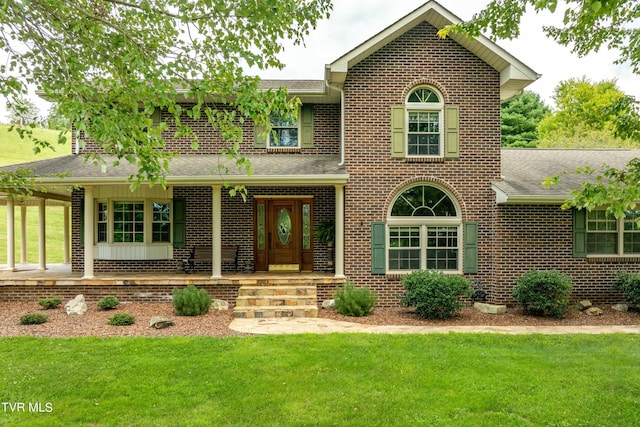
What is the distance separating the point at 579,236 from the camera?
1043 cm

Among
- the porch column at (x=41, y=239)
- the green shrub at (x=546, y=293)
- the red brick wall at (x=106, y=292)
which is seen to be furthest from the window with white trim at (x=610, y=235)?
the porch column at (x=41, y=239)

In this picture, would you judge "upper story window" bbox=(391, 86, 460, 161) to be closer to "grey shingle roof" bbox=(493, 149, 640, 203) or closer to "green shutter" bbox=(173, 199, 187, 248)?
"grey shingle roof" bbox=(493, 149, 640, 203)

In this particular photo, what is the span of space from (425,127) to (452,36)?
231 cm

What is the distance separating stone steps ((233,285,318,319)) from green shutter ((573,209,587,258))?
257 inches

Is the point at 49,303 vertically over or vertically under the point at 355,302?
under

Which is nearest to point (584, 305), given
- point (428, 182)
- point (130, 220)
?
point (428, 182)

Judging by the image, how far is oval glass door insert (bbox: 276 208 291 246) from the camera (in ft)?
40.4

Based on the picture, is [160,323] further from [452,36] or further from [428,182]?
[452,36]

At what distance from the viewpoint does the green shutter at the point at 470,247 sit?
34.3 feet

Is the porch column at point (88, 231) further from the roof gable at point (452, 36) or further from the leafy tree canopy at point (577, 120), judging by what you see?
the leafy tree canopy at point (577, 120)

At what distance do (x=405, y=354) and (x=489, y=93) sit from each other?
7.31m

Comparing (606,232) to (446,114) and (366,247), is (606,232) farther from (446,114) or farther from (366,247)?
(366,247)

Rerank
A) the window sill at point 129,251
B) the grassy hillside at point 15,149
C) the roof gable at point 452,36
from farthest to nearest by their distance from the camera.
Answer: the grassy hillside at point 15,149, the window sill at point 129,251, the roof gable at point 452,36

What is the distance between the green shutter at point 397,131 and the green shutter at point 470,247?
2450mm
